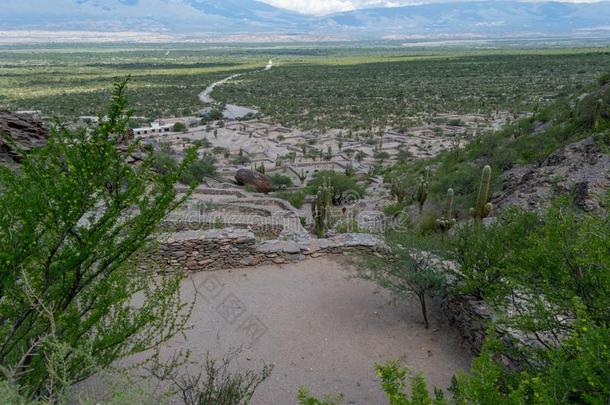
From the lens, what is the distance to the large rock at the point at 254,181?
23328mm

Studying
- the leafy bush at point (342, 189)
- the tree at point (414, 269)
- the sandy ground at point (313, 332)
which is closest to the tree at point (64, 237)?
the sandy ground at point (313, 332)

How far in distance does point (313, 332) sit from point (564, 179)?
10.1 metres

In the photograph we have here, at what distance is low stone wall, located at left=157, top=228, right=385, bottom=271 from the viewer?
10688mm

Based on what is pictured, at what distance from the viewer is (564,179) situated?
47.5ft

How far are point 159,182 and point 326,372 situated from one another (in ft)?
12.9

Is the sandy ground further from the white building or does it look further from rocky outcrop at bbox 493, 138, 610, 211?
the white building

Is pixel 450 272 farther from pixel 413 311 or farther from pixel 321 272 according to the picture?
pixel 321 272

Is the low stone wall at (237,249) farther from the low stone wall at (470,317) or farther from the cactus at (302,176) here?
the cactus at (302,176)

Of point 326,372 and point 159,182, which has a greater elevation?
point 159,182

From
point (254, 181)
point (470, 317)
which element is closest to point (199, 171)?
point (254, 181)

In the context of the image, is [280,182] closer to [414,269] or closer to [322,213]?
[322,213]

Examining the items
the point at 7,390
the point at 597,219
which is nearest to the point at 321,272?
the point at 597,219

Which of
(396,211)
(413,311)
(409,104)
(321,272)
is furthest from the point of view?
(409,104)

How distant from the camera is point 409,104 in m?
53.4
